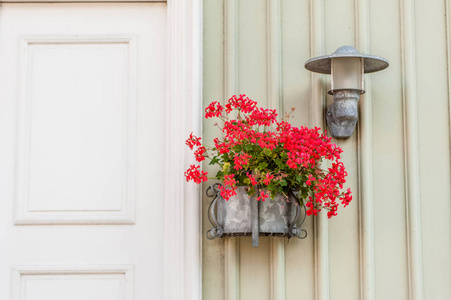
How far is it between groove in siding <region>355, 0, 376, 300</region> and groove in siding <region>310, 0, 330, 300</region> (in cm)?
15

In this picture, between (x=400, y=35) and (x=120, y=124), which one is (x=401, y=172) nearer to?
(x=400, y=35)

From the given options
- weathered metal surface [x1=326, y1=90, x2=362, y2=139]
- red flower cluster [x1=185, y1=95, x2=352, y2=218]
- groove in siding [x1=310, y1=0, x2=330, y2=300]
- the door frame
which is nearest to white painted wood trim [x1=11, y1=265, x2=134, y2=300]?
the door frame

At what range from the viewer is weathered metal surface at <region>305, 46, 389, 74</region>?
9.71ft

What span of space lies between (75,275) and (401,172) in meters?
1.40

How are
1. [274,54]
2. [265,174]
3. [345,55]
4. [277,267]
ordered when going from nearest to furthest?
[265,174] < [345,55] < [277,267] < [274,54]

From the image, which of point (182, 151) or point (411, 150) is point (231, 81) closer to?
point (182, 151)

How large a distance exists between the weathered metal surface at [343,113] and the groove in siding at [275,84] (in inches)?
8.6

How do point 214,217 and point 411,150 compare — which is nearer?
point 214,217

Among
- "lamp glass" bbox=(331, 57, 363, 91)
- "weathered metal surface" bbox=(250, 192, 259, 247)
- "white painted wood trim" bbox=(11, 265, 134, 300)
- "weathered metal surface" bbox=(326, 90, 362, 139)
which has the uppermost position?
"lamp glass" bbox=(331, 57, 363, 91)

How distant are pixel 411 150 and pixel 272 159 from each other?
633 mm

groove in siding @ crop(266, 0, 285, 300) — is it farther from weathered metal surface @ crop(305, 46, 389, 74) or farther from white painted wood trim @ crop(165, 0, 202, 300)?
white painted wood trim @ crop(165, 0, 202, 300)

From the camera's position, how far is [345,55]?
2951mm

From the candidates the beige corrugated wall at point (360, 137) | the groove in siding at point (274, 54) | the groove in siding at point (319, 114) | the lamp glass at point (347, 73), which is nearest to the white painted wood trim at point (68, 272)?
the beige corrugated wall at point (360, 137)

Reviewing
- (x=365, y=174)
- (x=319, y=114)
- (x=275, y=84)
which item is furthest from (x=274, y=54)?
(x=365, y=174)
